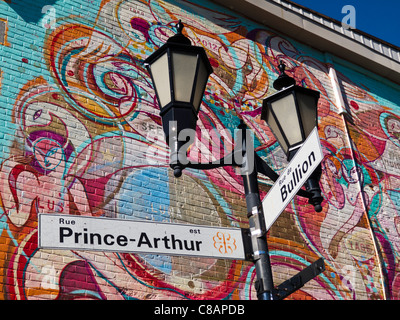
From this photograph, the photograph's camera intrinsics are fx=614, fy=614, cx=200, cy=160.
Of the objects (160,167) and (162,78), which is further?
(160,167)

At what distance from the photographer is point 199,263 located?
22.8ft

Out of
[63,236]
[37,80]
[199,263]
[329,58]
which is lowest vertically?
[63,236]

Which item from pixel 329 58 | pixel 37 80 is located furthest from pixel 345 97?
pixel 37 80

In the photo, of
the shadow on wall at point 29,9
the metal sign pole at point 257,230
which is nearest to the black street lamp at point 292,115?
the metal sign pole at point 257,230

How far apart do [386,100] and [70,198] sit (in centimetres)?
653

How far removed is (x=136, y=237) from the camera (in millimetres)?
3746

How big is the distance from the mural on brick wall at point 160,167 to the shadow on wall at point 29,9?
19 centimetres

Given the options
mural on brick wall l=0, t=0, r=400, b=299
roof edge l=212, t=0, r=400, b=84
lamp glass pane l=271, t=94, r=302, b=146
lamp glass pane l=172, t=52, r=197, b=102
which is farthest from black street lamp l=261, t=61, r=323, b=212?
roof edge l=212, t=0, r=400, b=84

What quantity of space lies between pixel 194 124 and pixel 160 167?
3.45 metres

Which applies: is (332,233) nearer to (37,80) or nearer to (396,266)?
(396,266)

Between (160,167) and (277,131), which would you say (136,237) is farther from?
(160,167)

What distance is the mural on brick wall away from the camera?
6.23 metres

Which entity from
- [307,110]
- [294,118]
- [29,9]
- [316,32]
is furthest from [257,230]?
[316,32]

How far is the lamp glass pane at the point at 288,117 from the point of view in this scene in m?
4.31
